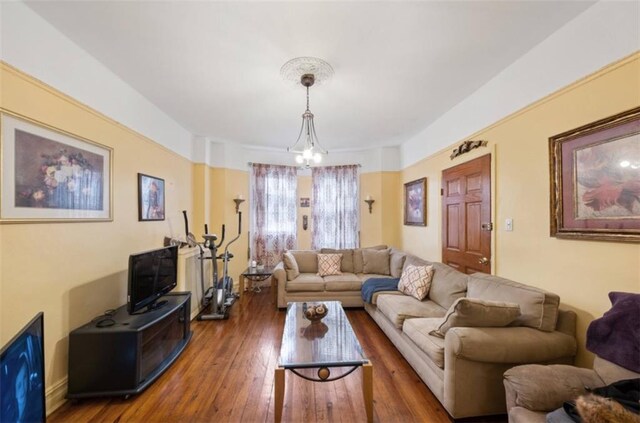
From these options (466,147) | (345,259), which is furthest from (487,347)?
(345,259)

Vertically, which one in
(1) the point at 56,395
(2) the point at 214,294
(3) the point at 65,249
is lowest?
(1) the point at 56,395

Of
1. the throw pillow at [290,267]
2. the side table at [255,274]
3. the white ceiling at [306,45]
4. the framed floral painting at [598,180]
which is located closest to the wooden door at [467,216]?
the framed floral painting at [598,180]

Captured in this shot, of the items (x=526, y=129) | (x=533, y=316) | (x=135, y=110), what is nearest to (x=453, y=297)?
(x=533, y=316)

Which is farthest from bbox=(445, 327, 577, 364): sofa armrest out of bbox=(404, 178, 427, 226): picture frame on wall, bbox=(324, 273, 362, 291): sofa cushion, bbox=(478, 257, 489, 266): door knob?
bbox=(404, 178, 427, 226): picture frame on wall

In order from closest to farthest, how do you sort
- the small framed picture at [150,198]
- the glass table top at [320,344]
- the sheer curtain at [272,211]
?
the glass table top at [320,344] < the small framed picture at [150,198] < the sheer curtain at [272,211]

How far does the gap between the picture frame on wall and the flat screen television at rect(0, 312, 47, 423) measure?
4097 millimetres

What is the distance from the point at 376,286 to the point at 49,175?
11.0 feet

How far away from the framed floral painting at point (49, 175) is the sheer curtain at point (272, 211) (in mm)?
2818

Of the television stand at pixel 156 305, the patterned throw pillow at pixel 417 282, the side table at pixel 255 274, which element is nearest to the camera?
the television stand at pixel 156 305

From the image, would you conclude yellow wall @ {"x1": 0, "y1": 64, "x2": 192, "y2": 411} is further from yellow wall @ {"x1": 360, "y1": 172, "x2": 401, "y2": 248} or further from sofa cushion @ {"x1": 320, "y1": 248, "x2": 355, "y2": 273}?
yellow wall @ {"x1": 360, "y1": 172, "x2": 401, "y2": 248}

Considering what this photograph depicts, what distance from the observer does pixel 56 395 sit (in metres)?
1.94

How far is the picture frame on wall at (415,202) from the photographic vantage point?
410 cm

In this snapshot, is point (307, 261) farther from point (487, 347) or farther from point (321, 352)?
point (487, 347)

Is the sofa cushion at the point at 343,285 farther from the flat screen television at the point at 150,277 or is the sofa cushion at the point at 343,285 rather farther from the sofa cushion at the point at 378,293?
the flat screen television at the point at 150,277
